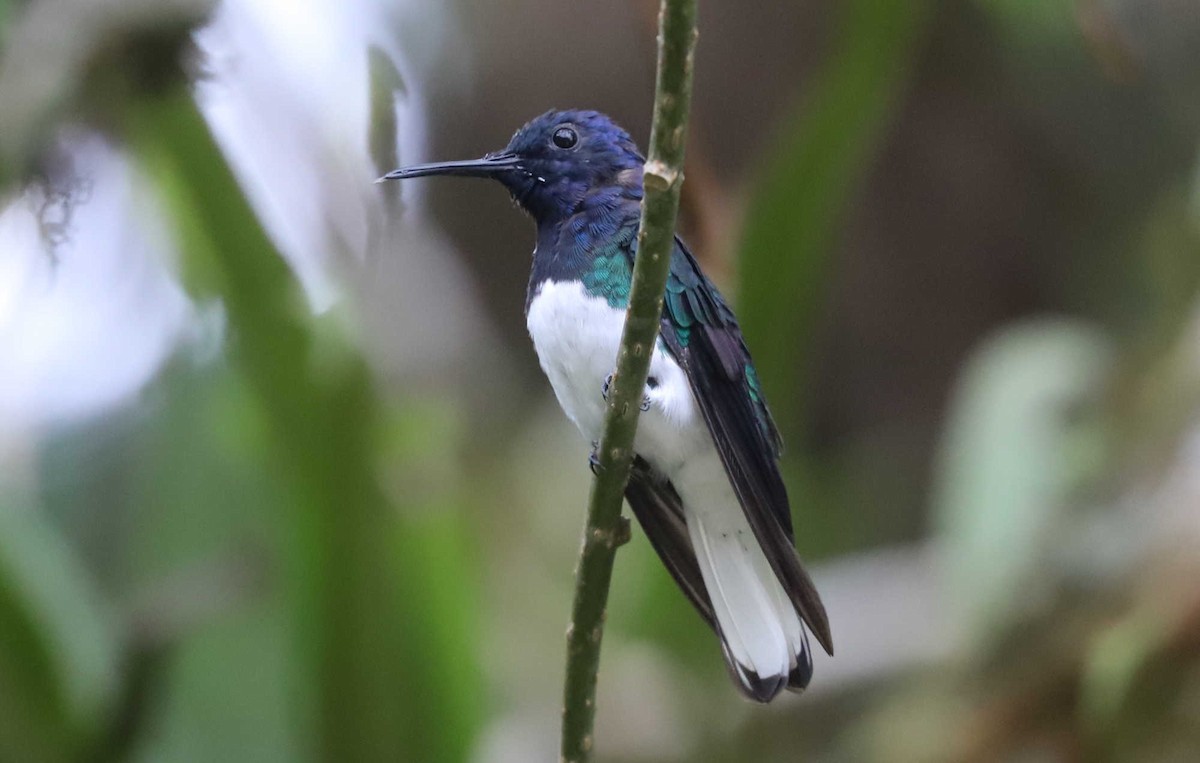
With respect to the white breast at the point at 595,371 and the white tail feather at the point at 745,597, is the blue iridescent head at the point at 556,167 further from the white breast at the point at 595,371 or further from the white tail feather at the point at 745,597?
the white tail feather at the point at 745,597

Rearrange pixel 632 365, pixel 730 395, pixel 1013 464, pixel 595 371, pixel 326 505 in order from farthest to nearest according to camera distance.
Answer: pixel 1013 464 < pixel 326 505 < pixel 595 371 < pixel 730 395 < pixel 632 365

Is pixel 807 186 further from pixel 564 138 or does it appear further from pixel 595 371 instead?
pixel 595 371

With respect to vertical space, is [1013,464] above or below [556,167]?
below

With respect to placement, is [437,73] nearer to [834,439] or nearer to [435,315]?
[435,315]

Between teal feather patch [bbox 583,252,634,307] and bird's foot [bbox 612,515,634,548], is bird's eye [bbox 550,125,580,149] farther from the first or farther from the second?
bird's foot [bbox 612,515,634,548]

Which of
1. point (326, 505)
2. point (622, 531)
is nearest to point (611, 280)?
point (622, 531)

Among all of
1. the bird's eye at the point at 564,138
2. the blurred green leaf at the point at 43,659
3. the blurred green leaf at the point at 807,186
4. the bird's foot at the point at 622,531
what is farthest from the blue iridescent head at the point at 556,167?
the blurred green leaf at the point at 43,659

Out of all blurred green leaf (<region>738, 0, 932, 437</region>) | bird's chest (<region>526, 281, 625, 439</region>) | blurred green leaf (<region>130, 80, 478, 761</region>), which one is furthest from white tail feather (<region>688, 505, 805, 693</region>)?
blurred green leaf (<region>130, 80, 478, 761</region>)

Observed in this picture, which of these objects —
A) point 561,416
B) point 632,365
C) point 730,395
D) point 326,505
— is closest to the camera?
point 632,365
